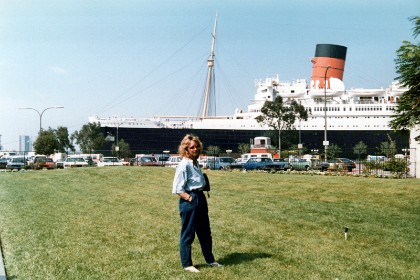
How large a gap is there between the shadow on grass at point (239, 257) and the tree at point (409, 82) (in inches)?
173

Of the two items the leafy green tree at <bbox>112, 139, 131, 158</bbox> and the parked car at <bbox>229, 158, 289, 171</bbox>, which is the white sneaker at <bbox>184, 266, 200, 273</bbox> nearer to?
the parked car at <bbox>229, 158, 289, 171</bbox>

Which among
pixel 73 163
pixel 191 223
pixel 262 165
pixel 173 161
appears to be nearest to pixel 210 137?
pixel 173 161

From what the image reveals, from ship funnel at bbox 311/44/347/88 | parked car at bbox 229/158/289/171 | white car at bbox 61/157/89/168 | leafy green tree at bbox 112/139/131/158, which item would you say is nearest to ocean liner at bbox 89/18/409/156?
ship funnel at bbox 311/44/347/88

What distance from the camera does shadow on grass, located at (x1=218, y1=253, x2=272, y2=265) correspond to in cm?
612

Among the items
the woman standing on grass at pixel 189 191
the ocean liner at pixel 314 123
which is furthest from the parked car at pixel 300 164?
the ocean liner at pixel 314 123

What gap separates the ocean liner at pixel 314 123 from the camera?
73.7 meters

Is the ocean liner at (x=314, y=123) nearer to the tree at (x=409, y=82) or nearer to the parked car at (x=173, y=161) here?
the parked car at (x=173, y=161)

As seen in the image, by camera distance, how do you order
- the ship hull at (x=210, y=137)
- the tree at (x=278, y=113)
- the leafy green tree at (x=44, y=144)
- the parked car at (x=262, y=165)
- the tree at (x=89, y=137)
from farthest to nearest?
the ship hull at (x=210, y=137) < the tree at (x=89, y=137) < the leafy green tree at (x=44, y=144) < the tree at (x=278, y=113) < the parked car at (x=262, y=165)

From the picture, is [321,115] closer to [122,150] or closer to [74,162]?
[122,150]

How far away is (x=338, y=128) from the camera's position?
73.9 m

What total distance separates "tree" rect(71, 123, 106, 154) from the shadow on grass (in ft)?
215

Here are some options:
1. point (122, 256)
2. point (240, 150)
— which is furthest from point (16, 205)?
point (240, 150)

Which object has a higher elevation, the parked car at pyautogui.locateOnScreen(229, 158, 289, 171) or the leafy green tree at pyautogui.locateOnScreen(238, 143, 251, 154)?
the leafy green tree at pyautogui.locateOnScreen(238, 143, 251, 154)

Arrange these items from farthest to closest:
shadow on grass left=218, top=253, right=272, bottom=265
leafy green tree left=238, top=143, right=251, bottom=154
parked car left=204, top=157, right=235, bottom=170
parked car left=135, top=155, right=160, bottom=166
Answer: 1. leafy green tree left=238, top=143, right=251, bottom=154
2. parked car left=135, top=155, right=160, bottom=166
3. parked car left=204, top=157, right=235, bottom=170
4. shadow on grass left=218, top=253, right=272, bottom=265
